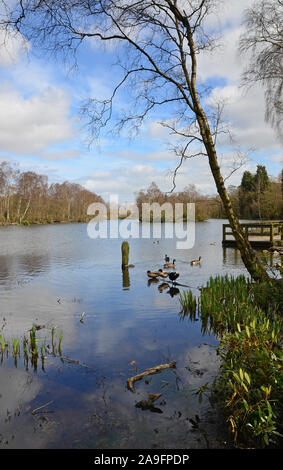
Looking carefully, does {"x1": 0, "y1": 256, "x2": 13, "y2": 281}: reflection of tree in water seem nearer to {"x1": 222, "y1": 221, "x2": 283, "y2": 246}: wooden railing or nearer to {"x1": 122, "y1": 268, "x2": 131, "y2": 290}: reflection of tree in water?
{"x1": 122, "y1": 268, "x2": 131, "y2": 290}: reflection of tree in water

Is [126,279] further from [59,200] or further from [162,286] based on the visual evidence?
[59,200]

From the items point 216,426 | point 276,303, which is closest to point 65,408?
point 216,426

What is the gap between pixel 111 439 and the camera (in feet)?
12.6

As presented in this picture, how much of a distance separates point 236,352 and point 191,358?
209cm

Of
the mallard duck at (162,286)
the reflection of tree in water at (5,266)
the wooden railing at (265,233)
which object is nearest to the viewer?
the mallard duck at (162,286)

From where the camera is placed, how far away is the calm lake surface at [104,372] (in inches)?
155

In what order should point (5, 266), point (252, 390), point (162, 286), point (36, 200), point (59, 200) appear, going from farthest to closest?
point (59, 200) → point (36, 200) → point (5, 266) → point (162, 286) → point (252, 390)

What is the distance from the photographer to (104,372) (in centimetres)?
566

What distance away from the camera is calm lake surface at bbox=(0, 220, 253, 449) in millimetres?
3936

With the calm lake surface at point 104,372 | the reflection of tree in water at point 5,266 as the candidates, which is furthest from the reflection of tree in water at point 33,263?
the calm lake surface at point 104,372

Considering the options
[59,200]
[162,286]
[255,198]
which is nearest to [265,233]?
[162,286]

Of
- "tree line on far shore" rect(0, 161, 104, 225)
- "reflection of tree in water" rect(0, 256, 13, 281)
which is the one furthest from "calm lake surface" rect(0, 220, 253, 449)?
"tree line on far shore" rect(0, 161, 104, 225)

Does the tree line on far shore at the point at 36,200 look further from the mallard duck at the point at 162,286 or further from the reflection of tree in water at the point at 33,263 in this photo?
the mallard duck at the point at 162,286

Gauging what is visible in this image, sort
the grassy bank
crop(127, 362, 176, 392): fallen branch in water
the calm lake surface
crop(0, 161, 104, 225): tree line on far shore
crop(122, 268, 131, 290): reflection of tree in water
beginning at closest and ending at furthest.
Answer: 1. the grassy bank
2. the calm lake surface
3. crop(127, 362, 176, 392): fallen branch in water
4. crop(122, 268, 131, 290): reflection of tree in water
5. crop(0, 161, 104, 225): tree line on far shore
